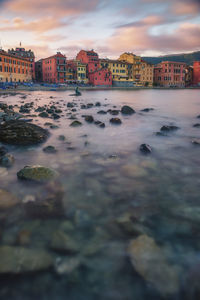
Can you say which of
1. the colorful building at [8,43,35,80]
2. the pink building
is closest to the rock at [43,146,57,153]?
the colorful building at [8,43,35,80]

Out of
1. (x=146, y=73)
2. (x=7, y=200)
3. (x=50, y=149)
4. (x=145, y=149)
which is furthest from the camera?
(x=146, y=73)

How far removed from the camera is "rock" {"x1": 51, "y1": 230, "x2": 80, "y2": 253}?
7.22ft

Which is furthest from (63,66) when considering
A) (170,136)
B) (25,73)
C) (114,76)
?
(170,136)

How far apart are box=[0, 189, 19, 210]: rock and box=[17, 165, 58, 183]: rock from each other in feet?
1.67

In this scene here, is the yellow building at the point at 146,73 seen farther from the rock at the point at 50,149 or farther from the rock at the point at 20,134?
the rock at the point at 50,149

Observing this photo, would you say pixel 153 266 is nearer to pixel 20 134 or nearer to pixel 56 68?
pixel 20 134

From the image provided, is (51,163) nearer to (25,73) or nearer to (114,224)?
(114,224)

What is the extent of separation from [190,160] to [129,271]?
3.84m

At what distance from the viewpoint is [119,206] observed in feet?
9.84

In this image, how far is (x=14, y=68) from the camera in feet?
220

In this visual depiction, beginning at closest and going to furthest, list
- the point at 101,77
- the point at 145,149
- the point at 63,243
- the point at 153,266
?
the point at 153,266 < the point at 63,243 < the point at 145,149 < the point at 101,77

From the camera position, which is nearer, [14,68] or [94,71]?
[14,68]

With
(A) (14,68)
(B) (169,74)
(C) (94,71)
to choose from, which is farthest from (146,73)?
(A) (14,68)

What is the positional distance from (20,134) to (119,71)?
8596cm
